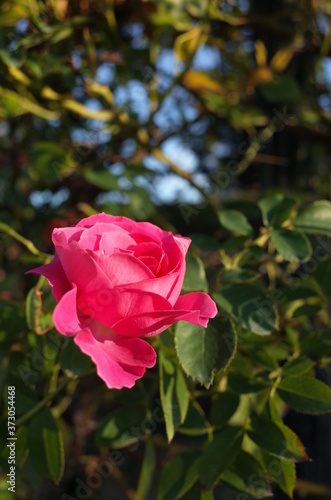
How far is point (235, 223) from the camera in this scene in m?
0.60

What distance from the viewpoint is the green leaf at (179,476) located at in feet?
1.79

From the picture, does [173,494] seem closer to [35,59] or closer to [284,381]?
[284,381]

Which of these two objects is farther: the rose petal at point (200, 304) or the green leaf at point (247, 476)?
the green leaf at point (247, 476)

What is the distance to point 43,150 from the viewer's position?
890 mm

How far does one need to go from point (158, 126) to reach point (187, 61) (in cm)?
16

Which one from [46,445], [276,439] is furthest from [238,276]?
[46,445]

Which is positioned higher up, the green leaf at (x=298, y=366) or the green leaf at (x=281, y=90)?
the green leaf at (x=298, y=366)

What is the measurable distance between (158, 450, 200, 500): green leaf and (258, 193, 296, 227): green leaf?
0.81 feet

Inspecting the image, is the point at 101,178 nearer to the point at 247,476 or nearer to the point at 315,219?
the point at 315,219

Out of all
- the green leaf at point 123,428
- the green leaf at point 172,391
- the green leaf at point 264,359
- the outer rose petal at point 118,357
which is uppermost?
the outer rose petal at point 118,357

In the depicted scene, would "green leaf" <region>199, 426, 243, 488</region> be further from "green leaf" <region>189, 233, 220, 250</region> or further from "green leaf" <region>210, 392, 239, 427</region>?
"green leaf" <region>189, 233, 220, 250</region>

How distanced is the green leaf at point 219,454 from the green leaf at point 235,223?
197 mm

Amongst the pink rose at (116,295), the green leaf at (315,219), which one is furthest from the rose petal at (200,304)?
the green leaf at (315,219)

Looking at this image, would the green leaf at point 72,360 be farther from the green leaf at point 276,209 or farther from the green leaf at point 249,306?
the green leaf at point 276,209
